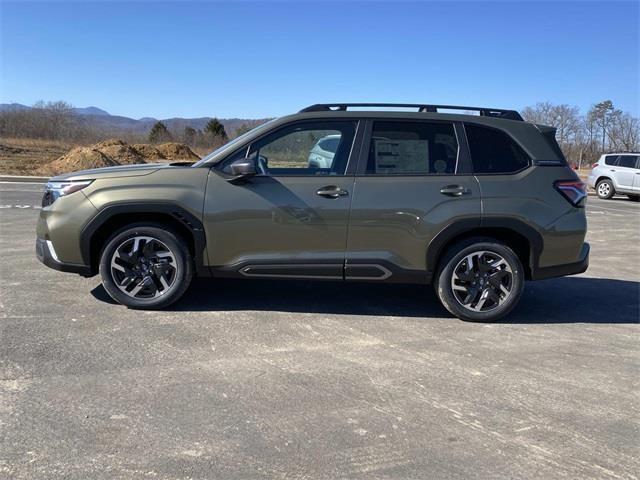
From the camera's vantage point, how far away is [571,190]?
5.08 meters

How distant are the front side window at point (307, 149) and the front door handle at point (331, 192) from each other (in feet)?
0.60

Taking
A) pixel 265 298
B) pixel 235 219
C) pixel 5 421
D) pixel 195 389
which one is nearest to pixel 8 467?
pixel 5 421

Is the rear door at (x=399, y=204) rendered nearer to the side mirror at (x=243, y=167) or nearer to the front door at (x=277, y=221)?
the front door at (x=277, y=221)

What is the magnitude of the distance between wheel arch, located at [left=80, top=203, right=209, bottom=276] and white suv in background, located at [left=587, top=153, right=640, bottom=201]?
20.8m

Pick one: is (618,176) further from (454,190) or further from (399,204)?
(399,204)

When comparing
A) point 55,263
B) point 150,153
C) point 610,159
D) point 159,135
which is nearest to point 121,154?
point 150,153

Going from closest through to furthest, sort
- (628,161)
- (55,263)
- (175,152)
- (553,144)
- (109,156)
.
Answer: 1. (55,263)
2. (553,144)
3. (628,161)
4. (109,156)
5. (175,152)

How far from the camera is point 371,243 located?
493 cm

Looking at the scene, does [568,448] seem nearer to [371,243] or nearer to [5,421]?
[371,243]

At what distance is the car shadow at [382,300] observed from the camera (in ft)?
17.5

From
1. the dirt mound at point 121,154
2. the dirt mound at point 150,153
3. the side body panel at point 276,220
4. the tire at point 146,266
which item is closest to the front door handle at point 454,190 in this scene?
the side body panel at point 276,220

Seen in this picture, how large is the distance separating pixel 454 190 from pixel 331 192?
1.11 meters

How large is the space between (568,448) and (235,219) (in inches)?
122

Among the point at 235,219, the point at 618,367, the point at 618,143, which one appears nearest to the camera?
the point at 618,367
